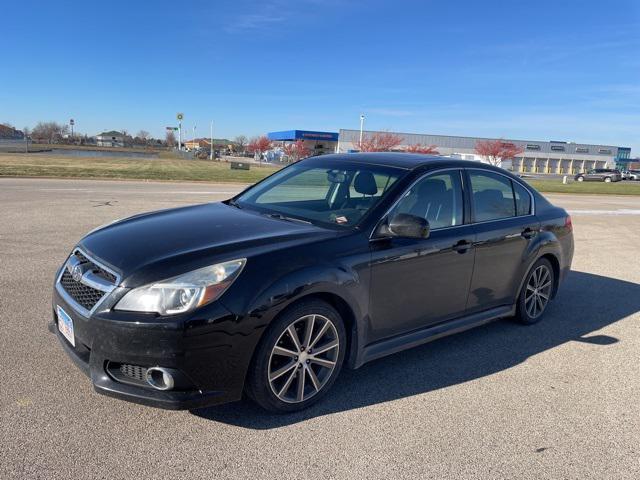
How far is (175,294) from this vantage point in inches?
113

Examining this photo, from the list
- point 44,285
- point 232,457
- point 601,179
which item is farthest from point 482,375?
point 601,179

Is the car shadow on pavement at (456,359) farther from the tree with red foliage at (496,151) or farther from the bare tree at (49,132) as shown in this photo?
the bare tree at (49,132)

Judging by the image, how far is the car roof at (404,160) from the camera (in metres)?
4.35

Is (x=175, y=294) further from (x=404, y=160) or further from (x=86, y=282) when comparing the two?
(x=404, y=160)

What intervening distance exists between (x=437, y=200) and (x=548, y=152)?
10481 cm

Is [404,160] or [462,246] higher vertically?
[404,160]

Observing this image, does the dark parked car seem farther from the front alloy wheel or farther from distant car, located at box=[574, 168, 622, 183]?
distant car, located at box=[574, 168, 622, 183]

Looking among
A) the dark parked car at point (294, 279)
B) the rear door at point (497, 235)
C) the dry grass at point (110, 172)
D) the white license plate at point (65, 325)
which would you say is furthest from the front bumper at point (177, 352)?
the dry grass at point (110, 172)

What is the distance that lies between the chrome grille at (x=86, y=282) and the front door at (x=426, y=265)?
1719 mm

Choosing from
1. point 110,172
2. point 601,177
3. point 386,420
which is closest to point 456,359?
point 386,420

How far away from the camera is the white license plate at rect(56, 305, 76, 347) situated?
3170 millimetres

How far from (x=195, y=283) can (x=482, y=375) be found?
2.43 metres

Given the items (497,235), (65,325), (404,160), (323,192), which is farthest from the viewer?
(323,192)

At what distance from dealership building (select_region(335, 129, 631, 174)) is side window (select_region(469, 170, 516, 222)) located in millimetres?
83802
